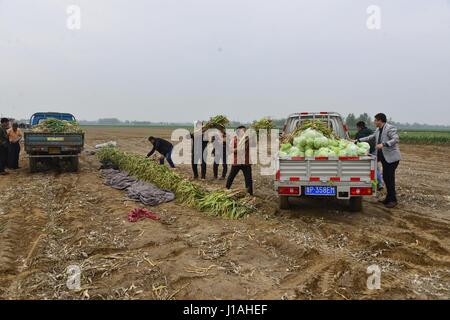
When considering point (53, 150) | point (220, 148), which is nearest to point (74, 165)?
point (53, 150)

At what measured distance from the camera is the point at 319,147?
7.57 metres

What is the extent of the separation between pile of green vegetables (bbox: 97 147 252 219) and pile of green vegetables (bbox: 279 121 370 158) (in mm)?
1372

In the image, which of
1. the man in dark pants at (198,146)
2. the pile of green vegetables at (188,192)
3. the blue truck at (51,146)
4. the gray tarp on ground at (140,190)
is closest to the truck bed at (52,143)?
the blue truck at (51,146)

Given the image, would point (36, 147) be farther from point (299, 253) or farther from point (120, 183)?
point (299, 253)

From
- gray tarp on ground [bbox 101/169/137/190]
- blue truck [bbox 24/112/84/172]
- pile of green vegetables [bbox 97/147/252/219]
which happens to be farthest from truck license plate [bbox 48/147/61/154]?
pile of green vegetables [bbox 97/147/252/219]

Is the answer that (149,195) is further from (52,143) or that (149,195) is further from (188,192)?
(52,143)

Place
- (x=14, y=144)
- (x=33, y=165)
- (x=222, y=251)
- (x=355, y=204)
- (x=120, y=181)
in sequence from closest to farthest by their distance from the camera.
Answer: (x=222, y=251) → (x=355, y=204) → (x=120, y=181) → (x=33, y=165) → (x=14, y=144)

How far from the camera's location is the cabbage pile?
286 inches

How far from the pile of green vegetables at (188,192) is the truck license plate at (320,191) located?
1203mm

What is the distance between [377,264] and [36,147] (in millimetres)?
11360

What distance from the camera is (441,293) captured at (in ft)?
13.3

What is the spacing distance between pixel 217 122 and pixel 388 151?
236 inches
